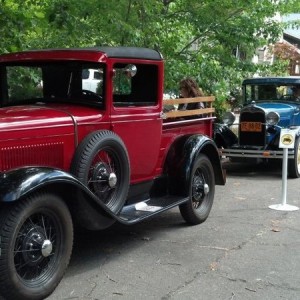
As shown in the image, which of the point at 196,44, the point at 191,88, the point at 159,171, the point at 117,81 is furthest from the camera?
the point at 196,44

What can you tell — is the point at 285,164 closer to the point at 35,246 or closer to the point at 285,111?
the point at 285,111

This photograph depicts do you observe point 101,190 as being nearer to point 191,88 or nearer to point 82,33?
point 191,88

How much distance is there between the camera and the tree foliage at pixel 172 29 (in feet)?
24.0

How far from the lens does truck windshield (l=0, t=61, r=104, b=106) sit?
5098 mm

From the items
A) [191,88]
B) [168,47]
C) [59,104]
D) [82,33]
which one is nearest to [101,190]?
[59,104]

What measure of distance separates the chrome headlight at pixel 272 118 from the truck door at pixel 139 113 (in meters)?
4.93

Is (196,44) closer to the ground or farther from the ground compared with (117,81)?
farther from the ground

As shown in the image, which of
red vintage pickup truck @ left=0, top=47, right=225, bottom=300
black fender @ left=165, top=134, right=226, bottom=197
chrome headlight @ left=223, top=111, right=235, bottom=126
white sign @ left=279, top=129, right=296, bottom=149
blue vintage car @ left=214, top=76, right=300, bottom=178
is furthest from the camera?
chrome headlight @ left=223, top=111, right=235, bottom=126

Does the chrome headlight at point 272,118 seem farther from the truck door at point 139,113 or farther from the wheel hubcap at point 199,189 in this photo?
the truck door at point 139,113

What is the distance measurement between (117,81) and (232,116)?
231 inches

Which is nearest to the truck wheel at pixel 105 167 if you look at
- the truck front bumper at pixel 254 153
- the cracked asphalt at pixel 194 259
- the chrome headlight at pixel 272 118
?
the cracked asphalt at pixel 194 259

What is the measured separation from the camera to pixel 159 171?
5.88 meters

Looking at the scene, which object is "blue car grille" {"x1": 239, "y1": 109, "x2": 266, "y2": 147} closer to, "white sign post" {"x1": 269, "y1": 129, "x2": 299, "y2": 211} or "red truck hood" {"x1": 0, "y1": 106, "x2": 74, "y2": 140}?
"white sign post" {"x1": 269, "y1": 129, "x2": 299, "y2": 211}

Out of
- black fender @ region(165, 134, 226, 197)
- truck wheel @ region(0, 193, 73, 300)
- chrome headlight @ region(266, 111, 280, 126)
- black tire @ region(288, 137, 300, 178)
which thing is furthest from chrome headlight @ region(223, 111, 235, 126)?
truck wheel @ region(0, 193, 73, 300)
